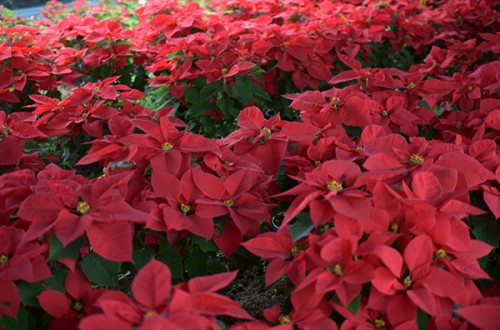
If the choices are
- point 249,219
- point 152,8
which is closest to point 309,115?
point 249,219

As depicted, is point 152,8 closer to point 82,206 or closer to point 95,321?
point 82,206

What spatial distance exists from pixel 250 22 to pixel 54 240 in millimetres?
1462

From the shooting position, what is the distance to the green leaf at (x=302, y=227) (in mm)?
865

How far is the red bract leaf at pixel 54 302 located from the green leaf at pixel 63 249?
60 mm

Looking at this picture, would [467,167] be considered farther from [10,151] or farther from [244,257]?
[10,151]

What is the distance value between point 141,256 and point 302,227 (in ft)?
0.88

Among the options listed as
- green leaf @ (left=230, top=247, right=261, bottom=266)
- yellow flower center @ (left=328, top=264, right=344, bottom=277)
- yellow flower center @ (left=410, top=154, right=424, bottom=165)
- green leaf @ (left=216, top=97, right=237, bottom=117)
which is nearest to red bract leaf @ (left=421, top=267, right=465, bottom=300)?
yellow flower center @ (left=328, top=264, right=344, bottom=277)

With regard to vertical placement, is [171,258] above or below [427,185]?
below

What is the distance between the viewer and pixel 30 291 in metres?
0.83

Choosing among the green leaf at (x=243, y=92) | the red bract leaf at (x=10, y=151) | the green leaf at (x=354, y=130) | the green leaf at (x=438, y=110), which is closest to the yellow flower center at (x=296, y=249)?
the green leaf at (x=354, y=130)

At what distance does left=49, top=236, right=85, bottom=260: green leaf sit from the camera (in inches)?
31.7

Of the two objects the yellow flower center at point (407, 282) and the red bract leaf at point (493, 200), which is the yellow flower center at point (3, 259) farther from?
the red bract leaf at point (493, 200)

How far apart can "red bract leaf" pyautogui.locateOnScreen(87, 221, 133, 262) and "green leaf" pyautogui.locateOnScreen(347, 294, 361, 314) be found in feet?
1.03

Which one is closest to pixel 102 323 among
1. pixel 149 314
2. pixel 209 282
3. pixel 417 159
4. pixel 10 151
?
pixel 149 314
